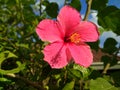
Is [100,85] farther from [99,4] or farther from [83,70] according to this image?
[99,4]

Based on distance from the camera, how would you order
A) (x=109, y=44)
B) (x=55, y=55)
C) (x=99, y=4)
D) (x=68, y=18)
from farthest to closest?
(x=109, y=44)
(x=99, y=4)
(x=68, y=18)
(x=55, y=55)

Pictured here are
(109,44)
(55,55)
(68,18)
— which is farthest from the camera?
(109,44)

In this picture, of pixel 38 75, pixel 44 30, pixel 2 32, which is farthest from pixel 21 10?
pixel 44 30

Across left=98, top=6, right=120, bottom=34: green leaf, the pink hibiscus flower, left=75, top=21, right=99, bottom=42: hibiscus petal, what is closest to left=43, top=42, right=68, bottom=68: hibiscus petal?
the pink hibiscus flower

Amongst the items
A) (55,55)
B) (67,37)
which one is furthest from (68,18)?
(55,55)

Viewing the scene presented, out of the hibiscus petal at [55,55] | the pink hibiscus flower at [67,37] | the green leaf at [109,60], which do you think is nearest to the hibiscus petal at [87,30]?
the pink hibiscus flower at [67,37]

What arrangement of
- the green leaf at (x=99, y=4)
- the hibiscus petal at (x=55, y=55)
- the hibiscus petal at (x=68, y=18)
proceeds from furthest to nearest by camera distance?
1. the green leaf at (x=99, y=4)
2. the hibiscus petal at (x=68, y=18)
3. the hibiscus petal at (x=55, y=55)

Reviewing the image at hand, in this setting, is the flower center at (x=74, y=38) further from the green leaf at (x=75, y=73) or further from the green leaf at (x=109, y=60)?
the green leaf at (x=109, y=60)
